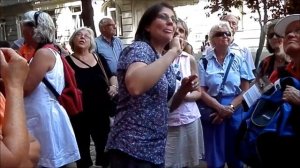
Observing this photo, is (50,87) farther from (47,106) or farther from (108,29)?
(108,29)

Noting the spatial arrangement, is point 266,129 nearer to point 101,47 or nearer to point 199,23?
point 101,47

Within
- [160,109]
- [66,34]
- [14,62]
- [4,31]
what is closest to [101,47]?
[160,109]

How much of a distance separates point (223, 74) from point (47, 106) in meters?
1.90

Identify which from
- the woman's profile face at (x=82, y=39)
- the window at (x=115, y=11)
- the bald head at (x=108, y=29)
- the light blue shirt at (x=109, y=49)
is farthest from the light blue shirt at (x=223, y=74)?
the window at (x=115, y=11)

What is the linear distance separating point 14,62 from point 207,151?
10.9ft

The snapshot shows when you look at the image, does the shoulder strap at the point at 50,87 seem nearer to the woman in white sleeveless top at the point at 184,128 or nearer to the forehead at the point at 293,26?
the woman in white sleeveless top at the point at 184,128

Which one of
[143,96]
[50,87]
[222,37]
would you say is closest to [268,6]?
[222,37]

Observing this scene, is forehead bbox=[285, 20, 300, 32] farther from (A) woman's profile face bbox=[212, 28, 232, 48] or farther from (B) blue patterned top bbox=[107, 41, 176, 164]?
(A) woman's profile face bbox=[212, 28, 232, 48]

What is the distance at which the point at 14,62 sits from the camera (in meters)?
2.04

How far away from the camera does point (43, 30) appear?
161 inches

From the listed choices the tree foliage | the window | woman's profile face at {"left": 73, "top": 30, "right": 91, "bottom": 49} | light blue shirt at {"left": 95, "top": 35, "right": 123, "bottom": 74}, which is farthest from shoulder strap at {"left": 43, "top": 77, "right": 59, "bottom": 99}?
the window

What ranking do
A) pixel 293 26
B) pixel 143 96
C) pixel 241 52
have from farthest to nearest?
pixel 241 52 < pixel 293 26 < pixel 143 96

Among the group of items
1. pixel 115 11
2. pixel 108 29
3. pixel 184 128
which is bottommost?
pixel 184 128

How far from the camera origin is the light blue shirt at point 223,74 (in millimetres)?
4816
